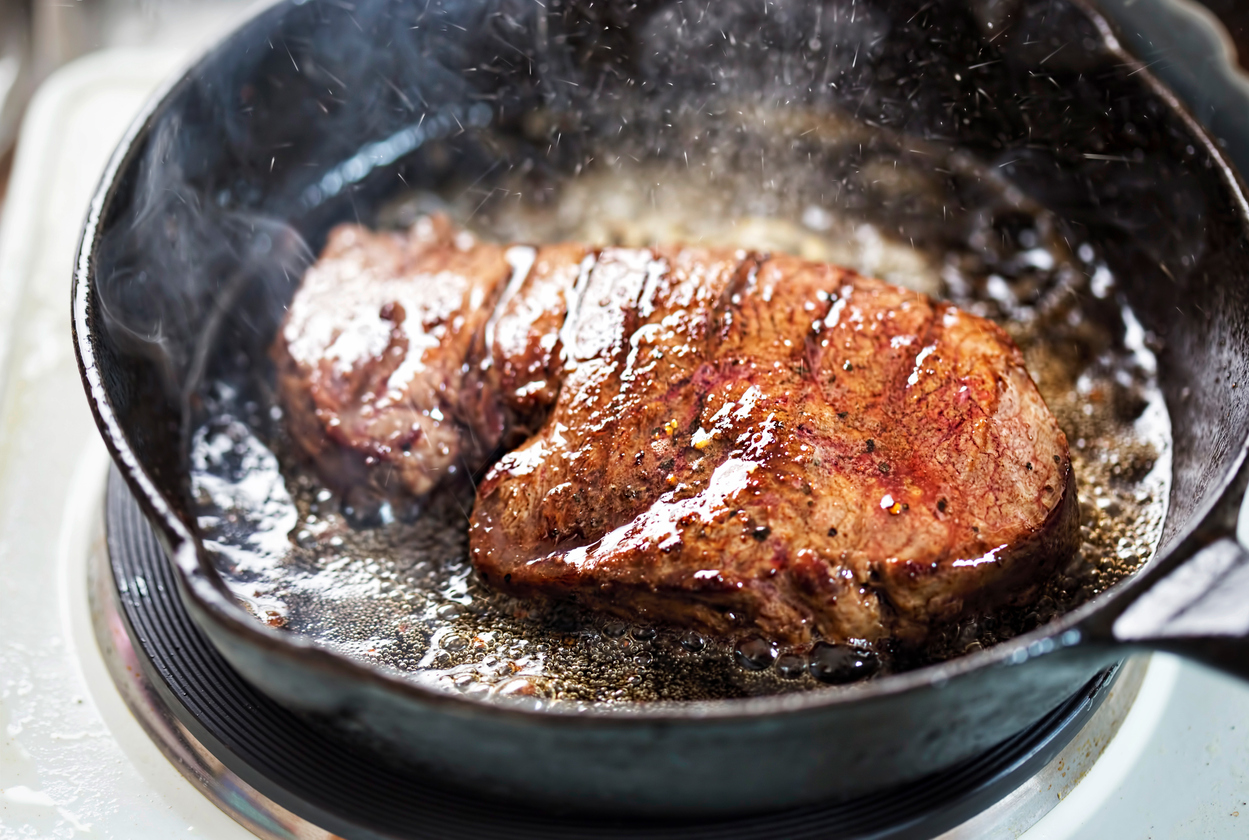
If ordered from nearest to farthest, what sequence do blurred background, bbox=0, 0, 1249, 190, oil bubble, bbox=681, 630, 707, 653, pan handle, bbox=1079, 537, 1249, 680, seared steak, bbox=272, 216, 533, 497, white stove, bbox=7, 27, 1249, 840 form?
pan handle, bbox=1079, 537, 1249, 680 → white stove, bbox=7, 27, 1249, 840 → oil bubble, bbox=681, 630, 707, 653 → seared steak, bbox=272, 216, 533, 497 → blurred background, bbox=0, 0, 1249, 190

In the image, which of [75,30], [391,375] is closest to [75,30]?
[75,30]

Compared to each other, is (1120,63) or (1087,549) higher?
(1120,63)

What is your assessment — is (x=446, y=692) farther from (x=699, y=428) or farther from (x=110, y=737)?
(x=110, y=737)

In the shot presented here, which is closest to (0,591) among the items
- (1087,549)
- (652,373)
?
(652,373)

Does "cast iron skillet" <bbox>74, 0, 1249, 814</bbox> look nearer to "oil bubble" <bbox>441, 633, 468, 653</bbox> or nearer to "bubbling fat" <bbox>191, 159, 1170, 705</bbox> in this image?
"bubbling fat" <bbox>191, 159, 1170, 705</bbox>

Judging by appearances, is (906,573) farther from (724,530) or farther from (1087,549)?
(1087,549)

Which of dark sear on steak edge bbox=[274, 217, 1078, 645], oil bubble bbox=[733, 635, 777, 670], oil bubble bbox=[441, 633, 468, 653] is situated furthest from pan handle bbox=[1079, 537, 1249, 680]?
oil bubble bbox=[441, 633, 468, 653]
